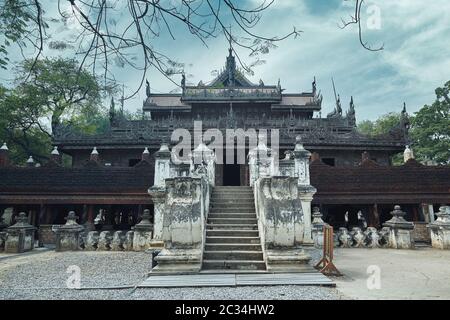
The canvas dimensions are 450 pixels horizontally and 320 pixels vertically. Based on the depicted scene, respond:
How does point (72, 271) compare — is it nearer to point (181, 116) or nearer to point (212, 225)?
point (212, 225)

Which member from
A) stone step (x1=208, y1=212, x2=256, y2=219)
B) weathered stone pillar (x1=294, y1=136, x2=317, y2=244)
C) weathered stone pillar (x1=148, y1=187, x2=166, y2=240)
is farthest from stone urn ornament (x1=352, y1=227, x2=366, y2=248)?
weathered stone pillar (x1=148, y1=187, x2=166, y2=240)

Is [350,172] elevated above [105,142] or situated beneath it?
situated beneath

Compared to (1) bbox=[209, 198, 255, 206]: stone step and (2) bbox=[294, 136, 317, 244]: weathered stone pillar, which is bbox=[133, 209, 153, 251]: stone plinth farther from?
(2) bbox=[294, 136, 317, 244]: weathered stone pillar

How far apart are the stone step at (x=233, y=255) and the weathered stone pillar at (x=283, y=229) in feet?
1.00

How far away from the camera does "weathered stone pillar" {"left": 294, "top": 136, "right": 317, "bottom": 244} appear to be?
8695 millimetres

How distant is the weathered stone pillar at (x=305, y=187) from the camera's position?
8.70 m

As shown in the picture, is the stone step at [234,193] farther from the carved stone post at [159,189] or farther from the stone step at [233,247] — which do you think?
the stone step at [233,247]

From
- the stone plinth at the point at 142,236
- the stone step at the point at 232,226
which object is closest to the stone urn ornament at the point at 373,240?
the stone step at the point at 232,226

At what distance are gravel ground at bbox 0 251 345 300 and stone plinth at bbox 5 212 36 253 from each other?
192 cm

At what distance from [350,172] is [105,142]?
1384cm

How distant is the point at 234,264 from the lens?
5555 millimetres

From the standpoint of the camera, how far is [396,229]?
375 inches

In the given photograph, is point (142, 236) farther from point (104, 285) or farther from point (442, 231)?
point (442, 231)
